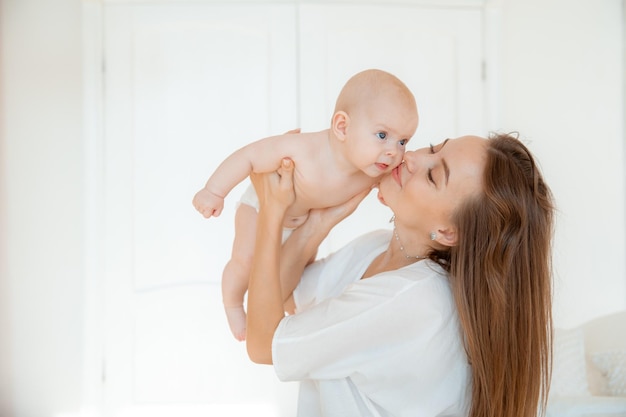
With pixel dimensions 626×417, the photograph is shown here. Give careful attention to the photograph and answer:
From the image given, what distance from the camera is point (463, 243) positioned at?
1540 millimetres

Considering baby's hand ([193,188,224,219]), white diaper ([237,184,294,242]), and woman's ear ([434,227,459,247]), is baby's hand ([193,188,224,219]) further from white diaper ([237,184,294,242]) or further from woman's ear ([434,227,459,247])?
woman's ear ([434,227,459,247])

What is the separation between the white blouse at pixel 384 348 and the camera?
1469mm

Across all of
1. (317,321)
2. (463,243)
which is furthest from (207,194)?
(463,243)

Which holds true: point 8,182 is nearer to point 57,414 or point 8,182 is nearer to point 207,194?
point 57,414

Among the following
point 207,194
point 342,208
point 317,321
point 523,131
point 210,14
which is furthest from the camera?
point 523,131

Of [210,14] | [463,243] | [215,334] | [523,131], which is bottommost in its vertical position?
[215,334]

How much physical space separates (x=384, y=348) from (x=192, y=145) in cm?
201

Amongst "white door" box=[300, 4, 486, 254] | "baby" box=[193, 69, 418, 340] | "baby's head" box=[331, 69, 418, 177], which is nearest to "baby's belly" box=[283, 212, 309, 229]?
"baby" box=[193, 69, 418, 340]

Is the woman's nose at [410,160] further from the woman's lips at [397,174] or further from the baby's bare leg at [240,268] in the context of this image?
the baby's bare leg at [240,268]

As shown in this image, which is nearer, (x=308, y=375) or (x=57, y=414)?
(x=308, y=375)

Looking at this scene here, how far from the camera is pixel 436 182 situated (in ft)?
5.07

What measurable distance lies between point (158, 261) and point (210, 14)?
1153mm

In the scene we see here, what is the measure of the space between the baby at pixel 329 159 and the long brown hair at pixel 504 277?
0.21 m

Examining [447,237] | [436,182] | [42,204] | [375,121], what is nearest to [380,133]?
[375,121]
